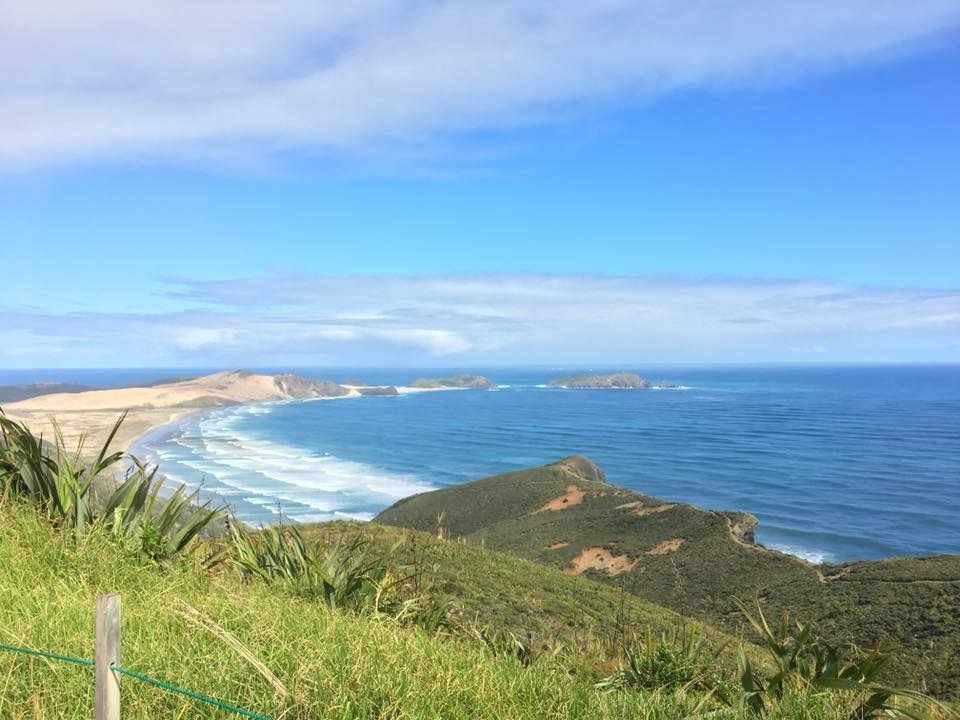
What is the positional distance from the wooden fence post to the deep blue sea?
11.9 m

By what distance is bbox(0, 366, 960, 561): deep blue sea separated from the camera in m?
52.1

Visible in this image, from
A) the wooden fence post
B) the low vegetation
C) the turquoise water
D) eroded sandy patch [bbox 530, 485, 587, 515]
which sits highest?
the wooden fence post

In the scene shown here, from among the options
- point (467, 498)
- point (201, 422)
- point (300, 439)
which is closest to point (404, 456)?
point (300, 439)

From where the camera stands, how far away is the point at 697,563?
3272 cm

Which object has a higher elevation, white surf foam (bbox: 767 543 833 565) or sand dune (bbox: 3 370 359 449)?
sand dune (bbox: 3 370 359 449)

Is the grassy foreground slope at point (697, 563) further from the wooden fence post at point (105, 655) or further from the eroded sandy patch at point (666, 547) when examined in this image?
the wooden fence post at point (105, 655)

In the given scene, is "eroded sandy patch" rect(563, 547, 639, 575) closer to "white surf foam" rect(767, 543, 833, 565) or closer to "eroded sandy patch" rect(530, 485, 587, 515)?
"eroded sandy patch" rect(530, 485, 587, 515)

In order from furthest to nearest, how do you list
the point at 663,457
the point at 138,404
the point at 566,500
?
the point at 138,404, the point at 663,457, the point at 566,500

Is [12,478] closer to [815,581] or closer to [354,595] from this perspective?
[354,595]

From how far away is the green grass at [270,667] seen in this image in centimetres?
360

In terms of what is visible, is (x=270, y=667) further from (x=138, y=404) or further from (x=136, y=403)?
(x=136, y=403)

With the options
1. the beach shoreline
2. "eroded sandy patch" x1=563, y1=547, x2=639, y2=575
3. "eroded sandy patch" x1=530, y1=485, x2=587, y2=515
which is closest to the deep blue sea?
the beach shoreline

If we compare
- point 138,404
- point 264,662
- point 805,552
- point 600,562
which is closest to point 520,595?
point 264,662

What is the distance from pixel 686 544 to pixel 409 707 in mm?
33753
